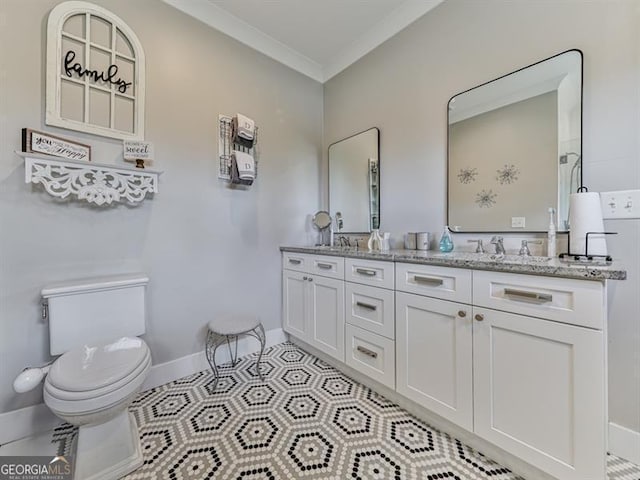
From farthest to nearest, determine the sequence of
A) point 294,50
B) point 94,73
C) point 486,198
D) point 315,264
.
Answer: point 294,50 < point 315,264 < point 486,198 < point 94,73

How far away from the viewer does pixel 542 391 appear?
101 centimetres

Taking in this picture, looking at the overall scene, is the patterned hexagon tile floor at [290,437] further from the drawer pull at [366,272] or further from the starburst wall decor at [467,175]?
the starburst wall decor at [467,175]

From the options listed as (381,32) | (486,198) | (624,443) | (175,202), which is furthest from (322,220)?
(624,443)

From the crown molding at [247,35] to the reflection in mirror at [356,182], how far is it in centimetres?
80

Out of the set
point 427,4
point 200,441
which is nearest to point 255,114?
point 427,4

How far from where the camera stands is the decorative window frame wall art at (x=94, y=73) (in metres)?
1.42

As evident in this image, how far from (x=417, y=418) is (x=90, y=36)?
2.87 m

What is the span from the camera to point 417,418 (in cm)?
147

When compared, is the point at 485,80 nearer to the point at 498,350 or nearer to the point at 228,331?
the point at 498,350

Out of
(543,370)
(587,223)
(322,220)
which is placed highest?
(322,220)

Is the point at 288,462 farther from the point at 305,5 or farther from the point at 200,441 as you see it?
the point at 305,5

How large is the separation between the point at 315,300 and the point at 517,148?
1631mm

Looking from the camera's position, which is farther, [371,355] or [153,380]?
[153,380]

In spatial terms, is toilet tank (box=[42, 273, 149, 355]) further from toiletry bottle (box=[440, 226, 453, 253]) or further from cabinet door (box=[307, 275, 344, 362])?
toiletry bottle (box=[440, 226, 453, 253])
